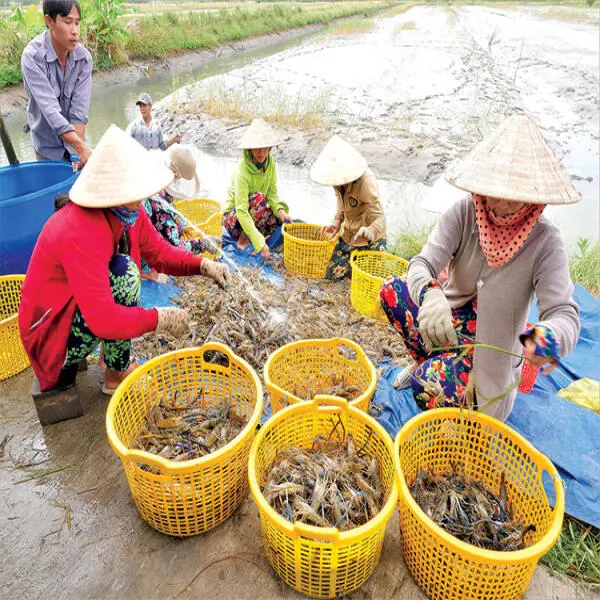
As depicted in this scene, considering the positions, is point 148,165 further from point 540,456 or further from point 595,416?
point 595,416

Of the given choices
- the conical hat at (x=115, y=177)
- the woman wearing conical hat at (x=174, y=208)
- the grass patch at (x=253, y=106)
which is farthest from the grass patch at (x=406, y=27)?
the conical hat at (x=115, y=177)

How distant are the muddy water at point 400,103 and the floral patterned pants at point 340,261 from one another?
6.30 feet

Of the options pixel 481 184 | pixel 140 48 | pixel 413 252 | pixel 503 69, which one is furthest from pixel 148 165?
pixel 503 69

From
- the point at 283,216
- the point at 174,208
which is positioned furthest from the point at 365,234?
the point at 174,208

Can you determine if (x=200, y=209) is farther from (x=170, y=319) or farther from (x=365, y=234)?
(x=170, y=319)

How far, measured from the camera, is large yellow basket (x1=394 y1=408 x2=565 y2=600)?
4.96ft

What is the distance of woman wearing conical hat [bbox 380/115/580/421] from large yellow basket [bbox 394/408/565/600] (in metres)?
0.19

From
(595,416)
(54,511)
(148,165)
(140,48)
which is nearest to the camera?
(54,511)

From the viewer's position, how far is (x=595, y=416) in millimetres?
2600

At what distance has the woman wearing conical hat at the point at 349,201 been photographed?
140 inches

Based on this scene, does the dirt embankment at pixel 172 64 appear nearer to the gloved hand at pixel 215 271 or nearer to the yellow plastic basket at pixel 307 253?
the yellow plastic basket at pixel 307 253

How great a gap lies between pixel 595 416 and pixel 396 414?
1.12 metres

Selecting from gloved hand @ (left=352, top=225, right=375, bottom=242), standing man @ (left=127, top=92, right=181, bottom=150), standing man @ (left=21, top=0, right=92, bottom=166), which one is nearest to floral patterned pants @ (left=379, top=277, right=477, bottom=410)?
gloved hand @ (left=352, top=225, right=375, bottom=242)

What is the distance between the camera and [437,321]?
6.32 ft
